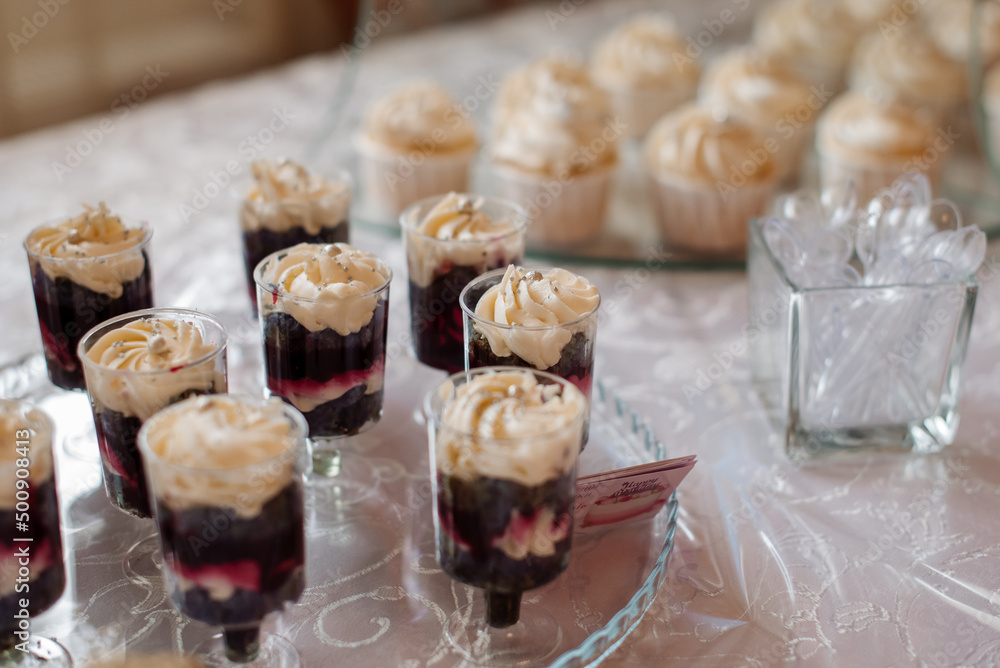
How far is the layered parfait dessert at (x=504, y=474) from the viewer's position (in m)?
0.81

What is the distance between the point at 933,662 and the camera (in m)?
0.95

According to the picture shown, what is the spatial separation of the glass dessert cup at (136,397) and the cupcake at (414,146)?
995 mm

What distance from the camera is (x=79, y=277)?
1.13 meters

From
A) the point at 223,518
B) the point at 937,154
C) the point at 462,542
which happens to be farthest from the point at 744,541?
the point at 937,154

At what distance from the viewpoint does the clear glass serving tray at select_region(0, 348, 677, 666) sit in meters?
0.93

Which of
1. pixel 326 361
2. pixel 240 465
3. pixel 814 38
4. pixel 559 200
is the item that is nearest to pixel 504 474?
pixel 240 465

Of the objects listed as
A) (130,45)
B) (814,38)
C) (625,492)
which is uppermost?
(814,38)

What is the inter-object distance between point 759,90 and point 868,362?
107 centimetres

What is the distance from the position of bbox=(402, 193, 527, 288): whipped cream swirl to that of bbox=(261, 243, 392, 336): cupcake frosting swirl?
0.10m

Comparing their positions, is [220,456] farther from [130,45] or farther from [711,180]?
[130,45]

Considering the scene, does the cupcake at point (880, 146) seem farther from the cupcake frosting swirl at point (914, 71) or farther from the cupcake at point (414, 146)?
the cupcake at point (414, 146)

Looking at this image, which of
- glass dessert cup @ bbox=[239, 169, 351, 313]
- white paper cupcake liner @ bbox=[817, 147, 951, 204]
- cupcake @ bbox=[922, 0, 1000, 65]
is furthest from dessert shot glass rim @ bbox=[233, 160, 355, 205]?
cupcake @ bbox=[922, 0, 1000, 65]

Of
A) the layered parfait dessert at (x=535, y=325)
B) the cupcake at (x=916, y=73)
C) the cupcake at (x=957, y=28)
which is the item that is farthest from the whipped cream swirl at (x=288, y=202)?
the cupcake at (x=957, y=28)

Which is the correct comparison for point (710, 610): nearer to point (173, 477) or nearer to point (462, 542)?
point (462, 542)
